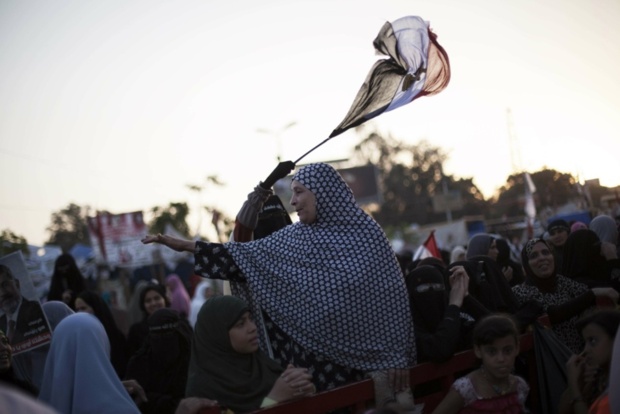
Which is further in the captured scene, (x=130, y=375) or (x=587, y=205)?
(x=587, y=205)

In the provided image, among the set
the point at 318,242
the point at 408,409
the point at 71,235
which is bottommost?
the point at 408,409

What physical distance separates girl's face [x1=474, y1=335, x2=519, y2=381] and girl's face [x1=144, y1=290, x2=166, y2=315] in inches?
165

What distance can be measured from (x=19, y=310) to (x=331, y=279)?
83.0 inches

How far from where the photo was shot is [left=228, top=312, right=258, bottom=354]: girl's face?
416 cm

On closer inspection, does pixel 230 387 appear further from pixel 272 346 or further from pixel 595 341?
pixel 595 341

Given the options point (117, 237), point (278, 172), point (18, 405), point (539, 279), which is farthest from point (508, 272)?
point (117, 237)

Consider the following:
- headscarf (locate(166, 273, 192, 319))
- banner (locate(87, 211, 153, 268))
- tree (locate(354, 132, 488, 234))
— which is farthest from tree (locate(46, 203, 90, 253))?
headscarf (locate(166, 273, 192, 319))

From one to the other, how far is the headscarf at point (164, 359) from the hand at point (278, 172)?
4.26 ft

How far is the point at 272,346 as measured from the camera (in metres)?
4.86

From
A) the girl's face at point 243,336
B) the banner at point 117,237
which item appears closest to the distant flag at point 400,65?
the girl's face at point 243,336

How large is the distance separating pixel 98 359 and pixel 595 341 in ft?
7.67

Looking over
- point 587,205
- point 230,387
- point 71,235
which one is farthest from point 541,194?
point 71,235

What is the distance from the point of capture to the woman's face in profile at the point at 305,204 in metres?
4.83

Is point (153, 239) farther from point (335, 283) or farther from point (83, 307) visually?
point (83, 307)
